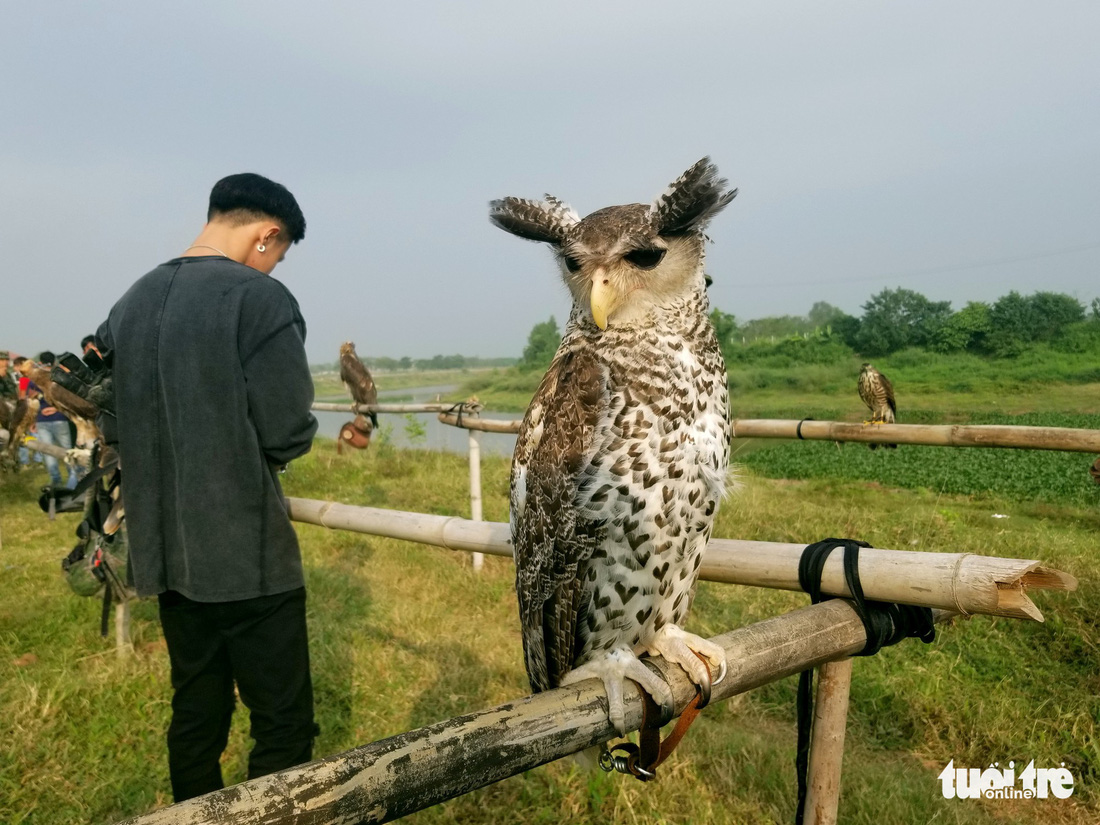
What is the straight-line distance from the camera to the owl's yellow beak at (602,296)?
146 cm

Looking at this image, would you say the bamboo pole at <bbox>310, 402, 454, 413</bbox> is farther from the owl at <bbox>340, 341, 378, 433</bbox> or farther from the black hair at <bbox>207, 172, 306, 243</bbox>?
the black hair at <bbox>207, 172, 306, 243</bbox>

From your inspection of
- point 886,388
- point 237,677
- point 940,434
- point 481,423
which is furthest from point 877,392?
point 237,677

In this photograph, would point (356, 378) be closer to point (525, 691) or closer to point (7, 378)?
point (525, 691)

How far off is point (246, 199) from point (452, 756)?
2006 millimetres

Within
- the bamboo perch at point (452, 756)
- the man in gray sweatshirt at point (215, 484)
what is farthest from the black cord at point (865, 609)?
the man in gray sweatshirt at point (215, 484)

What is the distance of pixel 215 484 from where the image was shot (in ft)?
6.59

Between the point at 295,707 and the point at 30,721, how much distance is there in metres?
Answer: 2.02

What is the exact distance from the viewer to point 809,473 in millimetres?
9914

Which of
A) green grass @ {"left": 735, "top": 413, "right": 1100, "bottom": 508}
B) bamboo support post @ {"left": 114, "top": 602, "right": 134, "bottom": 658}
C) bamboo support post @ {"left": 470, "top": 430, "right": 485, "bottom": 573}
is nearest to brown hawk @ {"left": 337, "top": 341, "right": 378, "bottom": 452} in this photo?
bamboo support post @ {"left": 470, "top": 430, "right": 485, "bottom": 573}

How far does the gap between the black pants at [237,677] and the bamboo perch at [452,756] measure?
1.28 meters

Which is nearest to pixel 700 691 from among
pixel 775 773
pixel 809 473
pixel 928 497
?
pixel 775 773

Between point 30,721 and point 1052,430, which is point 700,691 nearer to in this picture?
point 1052,430

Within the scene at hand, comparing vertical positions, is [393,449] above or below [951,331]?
below

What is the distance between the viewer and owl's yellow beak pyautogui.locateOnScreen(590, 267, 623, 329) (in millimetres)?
1460
